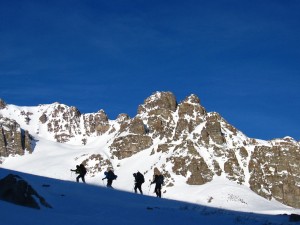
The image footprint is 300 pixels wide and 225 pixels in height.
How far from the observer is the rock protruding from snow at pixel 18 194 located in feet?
70.6

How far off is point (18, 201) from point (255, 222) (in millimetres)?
10316

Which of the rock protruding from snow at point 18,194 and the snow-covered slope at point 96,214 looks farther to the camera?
the rock protruding from snow at point 18,194

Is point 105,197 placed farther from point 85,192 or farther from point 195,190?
point 195,190

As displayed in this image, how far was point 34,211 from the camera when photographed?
Result: 20.3m

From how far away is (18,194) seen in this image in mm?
21797

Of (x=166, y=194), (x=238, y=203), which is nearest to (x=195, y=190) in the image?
(x=166, y=194)

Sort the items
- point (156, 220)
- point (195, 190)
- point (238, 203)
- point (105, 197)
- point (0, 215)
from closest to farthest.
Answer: point (0, 215) → point (156, 220) → point (105, 197) → point (238, 203) → point (195, 190)

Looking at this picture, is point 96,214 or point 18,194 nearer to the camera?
point 18,194

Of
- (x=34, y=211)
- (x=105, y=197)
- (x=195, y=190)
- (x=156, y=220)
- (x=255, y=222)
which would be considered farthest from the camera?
(x=195, y=190)

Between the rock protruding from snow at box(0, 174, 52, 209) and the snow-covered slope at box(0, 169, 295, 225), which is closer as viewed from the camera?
the snow-covered slope at box(0, 169, 295, 225)

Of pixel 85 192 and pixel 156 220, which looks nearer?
pixel 156 220

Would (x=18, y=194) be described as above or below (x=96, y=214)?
above

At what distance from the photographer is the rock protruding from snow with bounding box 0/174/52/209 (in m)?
21.5

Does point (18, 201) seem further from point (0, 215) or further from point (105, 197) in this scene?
point (105, 197)
